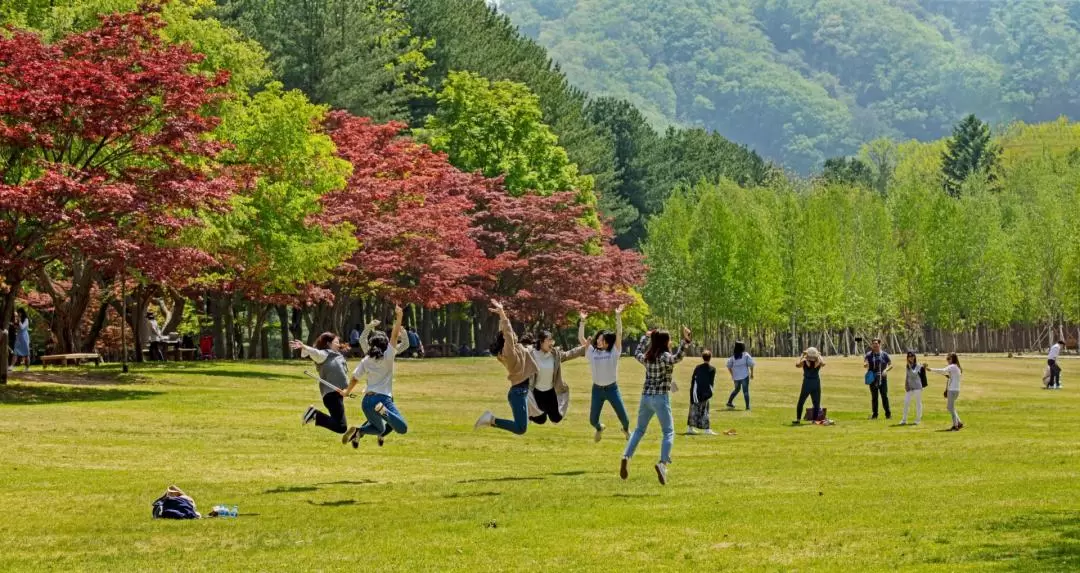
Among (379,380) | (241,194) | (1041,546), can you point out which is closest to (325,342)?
(379,380)

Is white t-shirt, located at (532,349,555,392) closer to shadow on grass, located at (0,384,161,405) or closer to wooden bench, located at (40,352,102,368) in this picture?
shadow on grass, located at (0,384,161,405)

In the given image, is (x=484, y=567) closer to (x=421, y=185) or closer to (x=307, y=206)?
(x=307, y=206)

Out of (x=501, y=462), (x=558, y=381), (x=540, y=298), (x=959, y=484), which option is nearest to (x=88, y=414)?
(x=501, y=462)

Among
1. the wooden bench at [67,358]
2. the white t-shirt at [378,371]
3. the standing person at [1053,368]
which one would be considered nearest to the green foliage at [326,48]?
the wooden bench at [67,358]

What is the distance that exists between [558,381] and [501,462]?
3514mm

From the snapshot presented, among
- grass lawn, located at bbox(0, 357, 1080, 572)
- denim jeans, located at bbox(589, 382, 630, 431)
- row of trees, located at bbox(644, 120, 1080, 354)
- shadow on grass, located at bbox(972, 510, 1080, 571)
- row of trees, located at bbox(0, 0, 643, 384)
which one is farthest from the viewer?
row of trees, located at bbox(644, 120, 1080, 354)

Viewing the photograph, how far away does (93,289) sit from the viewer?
59031 millimetres

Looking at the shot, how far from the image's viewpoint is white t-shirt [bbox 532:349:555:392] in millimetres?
22922

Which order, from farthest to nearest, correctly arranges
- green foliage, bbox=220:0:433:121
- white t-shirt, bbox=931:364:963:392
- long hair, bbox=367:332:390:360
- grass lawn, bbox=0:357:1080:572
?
1. green foliage, bbox=220:0:433:121
2. white t-shirt, bbox=931:364:963:392
3. long hair, bbox=367:332:390:360
4. grass lawn, bbox=0:357:1080:572

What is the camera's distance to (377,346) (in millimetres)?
21391

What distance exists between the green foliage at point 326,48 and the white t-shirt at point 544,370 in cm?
5655

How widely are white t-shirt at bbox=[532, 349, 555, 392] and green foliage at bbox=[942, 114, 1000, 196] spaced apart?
142 metres

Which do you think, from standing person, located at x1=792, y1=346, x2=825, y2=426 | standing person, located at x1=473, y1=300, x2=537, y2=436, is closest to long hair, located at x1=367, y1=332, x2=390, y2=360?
standing person, located at x1=473, y1=300, x2=537, y2=436

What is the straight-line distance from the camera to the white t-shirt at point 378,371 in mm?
21391
